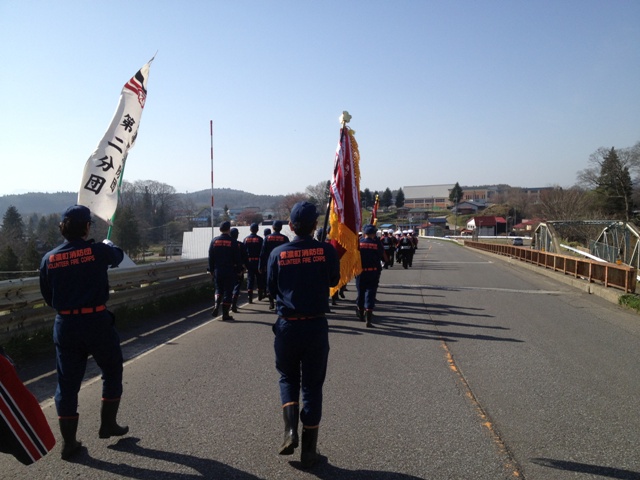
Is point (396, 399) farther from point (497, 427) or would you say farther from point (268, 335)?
point (268, 335)

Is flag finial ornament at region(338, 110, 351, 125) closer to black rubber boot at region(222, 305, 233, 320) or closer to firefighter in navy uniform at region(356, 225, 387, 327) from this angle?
firefighter in navy uniform at region(356, 225, 387, 327)

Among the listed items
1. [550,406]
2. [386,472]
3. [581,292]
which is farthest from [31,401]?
[581,292]

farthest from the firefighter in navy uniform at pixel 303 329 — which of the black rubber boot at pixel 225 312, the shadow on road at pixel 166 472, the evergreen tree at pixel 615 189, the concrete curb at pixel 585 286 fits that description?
the evergreen tree at pixel 615 189

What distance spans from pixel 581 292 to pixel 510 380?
11.3m

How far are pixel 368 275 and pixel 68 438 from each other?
21.3 ft

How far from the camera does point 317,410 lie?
382 cm

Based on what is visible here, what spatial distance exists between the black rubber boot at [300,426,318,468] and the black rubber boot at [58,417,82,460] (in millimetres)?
1802

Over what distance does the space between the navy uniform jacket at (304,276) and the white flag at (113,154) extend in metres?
3.74

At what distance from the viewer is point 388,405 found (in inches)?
194

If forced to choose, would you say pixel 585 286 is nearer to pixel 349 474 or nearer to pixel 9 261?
pixel 349 474

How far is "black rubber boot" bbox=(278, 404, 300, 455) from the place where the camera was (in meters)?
3.79

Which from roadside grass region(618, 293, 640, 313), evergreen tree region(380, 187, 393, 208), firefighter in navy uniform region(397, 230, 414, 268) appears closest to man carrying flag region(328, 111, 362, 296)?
roadside grass region(618, 293, 640, 313)

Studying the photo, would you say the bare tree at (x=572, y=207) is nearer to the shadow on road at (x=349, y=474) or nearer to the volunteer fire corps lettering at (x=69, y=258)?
the shadow on road at (x=349, y=474)

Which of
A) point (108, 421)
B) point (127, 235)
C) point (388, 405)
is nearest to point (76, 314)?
point (108, 421)
